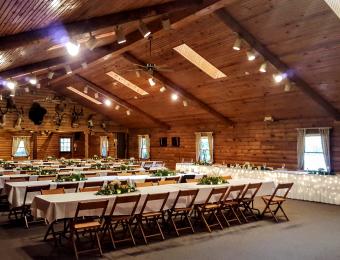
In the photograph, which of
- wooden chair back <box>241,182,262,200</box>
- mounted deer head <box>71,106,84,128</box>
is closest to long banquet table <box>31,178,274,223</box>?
wooden chair back <box>241,182,262,200</box>

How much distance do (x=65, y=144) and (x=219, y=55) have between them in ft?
50.6

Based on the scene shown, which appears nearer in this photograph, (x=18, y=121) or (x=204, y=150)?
(x=204, y=150)

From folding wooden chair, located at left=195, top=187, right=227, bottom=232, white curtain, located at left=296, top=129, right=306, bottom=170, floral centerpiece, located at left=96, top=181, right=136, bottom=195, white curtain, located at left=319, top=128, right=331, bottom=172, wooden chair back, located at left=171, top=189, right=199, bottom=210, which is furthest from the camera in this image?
white curtain, located at left=296, top=129, right=306, bottom=170

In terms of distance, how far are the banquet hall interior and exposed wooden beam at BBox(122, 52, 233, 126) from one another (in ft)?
0.16

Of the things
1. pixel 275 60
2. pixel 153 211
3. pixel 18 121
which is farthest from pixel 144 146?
pixel 153 211

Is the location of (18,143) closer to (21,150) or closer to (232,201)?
(21,150)

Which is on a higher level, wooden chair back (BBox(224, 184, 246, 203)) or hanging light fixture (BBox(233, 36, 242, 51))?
hanging light fixture (BBox(233, 36, 242, 51))

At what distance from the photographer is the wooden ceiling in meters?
6.94

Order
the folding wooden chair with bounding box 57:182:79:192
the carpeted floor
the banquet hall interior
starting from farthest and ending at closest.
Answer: the folding wooden chair with bounding box 57:182:79:192 → the banquet hall interior → the carpeted floor

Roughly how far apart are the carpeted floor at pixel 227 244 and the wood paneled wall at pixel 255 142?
191 inches

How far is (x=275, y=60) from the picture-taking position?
919cm

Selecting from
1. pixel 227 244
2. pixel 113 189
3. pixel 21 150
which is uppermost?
pixel 21 150

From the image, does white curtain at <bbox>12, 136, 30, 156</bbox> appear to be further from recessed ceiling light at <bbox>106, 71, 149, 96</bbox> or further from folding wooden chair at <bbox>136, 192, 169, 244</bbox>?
folding wooden chair at <bbox>136, 192, 169, 244</bbox>

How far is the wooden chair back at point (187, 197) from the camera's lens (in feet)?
20.4
